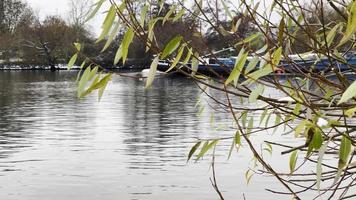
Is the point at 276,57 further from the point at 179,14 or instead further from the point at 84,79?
the point at 84,79

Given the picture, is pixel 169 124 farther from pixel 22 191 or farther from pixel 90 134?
pixel 22 191

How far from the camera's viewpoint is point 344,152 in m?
1.79

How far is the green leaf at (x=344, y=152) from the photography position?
69.7 inches

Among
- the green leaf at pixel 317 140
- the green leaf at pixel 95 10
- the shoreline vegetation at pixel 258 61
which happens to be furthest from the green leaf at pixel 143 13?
the green leaf at pixel 317 140

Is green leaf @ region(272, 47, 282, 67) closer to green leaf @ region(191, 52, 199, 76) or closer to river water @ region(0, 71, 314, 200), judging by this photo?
green leaf @ region(191, 52, 199, 76)

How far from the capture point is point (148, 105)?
2381 centimetres

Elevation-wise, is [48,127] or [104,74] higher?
[104,74]

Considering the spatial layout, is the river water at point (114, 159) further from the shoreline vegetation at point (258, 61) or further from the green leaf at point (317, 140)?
the green leaf at point (317, 140)

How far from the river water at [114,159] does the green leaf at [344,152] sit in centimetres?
182

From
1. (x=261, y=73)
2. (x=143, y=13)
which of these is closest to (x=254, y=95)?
(x=261, y=73)

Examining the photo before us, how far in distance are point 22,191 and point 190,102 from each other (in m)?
16.2

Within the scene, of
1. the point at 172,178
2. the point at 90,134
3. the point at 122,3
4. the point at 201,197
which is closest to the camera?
the point at 122,3

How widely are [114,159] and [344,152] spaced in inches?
378

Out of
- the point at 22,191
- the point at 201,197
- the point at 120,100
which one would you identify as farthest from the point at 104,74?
the point at 120,100
